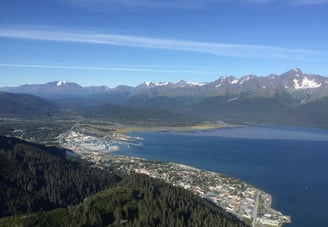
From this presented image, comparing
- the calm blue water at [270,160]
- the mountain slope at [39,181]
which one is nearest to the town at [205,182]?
the calm blue water at [270,160]

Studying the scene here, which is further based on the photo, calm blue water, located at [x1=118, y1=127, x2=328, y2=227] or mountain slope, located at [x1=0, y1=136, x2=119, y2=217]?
calm blue water, located at [x1=118, y1=127, x2=328, y2=227]

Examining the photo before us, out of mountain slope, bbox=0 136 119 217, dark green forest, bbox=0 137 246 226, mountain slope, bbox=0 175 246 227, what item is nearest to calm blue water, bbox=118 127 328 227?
dark green forest, bbox=0 137 246 226

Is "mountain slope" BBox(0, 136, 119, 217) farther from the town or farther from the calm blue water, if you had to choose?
the calm blue water

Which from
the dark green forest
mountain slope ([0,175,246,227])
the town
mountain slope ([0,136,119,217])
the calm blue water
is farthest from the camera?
the calm blue water

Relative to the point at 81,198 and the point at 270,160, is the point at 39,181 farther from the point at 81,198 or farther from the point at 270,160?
the point at 270,160

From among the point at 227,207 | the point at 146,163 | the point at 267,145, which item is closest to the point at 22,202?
the point at 227,207

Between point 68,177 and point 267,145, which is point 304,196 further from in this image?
point 267,145

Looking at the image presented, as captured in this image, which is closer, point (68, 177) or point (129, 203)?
point (129, 203)

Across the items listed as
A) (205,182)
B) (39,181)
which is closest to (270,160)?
(205,182)
